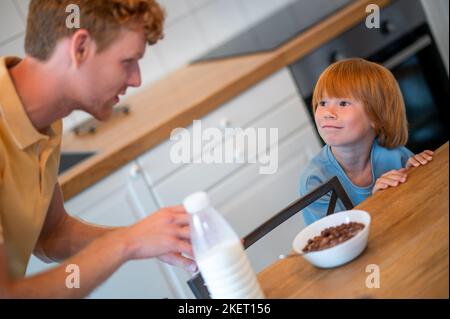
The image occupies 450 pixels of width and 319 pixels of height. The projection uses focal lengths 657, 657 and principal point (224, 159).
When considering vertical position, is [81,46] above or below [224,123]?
above

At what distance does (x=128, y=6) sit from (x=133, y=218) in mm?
947

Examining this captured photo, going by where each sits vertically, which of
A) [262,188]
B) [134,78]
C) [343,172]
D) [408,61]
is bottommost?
[262,188]

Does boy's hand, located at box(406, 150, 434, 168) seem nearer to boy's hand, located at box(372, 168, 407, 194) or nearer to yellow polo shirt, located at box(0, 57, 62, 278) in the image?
boy's hand, located at box(372, 168, 407, 194)

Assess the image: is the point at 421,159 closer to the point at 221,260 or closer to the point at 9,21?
the point at 221,260

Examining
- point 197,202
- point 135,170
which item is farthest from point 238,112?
point 197,202

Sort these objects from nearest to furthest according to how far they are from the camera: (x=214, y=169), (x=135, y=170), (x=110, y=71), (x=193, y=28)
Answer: (x=110, y=71), (x=135, y=170), (x=214, y=169), (x=193, y=28)

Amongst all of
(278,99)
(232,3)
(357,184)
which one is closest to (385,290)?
(357,184)

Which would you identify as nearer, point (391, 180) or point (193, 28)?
point (391, 180)

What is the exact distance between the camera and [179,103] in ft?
6.66

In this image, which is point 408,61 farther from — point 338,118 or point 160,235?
point 160,235

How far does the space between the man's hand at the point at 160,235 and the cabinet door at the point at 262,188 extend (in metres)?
1.12

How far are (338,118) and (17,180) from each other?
59 centimetres

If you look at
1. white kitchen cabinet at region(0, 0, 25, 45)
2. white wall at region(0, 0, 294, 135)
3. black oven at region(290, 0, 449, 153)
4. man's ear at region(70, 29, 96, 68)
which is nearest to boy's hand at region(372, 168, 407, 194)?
man's ear at region(70, 29, 96, 68)

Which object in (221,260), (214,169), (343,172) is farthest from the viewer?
(214,169)
